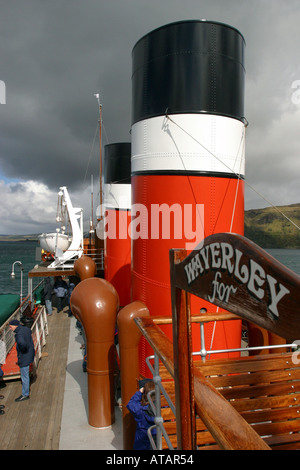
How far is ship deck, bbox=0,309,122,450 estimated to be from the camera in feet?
22.4

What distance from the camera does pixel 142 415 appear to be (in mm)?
4191

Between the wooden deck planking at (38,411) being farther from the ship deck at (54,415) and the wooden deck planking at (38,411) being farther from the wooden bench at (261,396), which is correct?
the wooden bench at (261,396)

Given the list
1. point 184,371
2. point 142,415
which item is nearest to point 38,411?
point 142,415

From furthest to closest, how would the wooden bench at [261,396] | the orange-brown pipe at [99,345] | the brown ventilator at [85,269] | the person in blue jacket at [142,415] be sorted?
1. the brown ventilator at [85,269]
2. the orange-brown pipe at [99,345]
3. the person in blue jacket at [142,415]
4. the wooden bench at [261,396]

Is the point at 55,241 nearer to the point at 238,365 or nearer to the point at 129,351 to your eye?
the point at 129,351

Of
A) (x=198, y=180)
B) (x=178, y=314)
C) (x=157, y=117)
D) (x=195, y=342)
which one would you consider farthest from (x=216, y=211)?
(x=178, y=314)

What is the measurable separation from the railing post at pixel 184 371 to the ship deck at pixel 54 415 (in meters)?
5.41

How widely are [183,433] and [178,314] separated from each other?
83 cm

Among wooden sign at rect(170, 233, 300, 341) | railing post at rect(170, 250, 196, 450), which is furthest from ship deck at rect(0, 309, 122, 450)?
wooden sign at rect(170, 233, 300, 341)

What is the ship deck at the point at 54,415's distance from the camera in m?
6.82

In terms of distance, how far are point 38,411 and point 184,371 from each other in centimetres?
720

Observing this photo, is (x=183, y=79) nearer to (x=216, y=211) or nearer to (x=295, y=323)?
(x=216, y=211)

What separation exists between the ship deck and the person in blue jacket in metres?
2.94

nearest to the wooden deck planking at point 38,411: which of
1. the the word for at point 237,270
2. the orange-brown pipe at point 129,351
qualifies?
the orange-brown pipe at point 129,351
